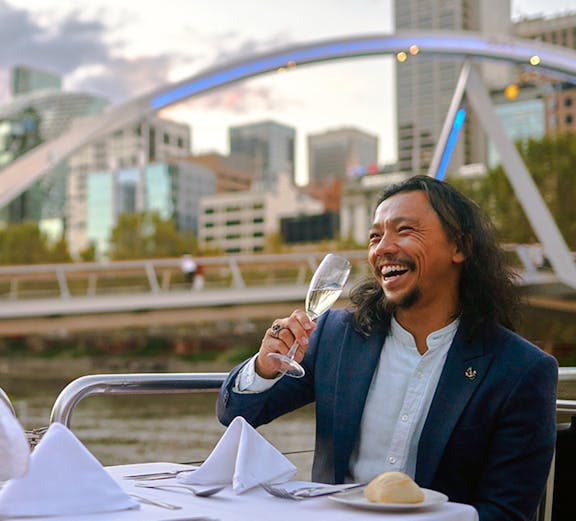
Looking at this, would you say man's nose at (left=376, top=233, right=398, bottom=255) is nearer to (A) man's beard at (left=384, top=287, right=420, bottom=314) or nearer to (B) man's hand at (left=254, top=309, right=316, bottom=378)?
(A) man's beard at (left=384, top=287, right=420, bottom=314)

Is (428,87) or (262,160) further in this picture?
(428,87)

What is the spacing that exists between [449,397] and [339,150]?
151 meters

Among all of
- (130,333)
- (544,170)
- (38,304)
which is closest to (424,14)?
(544,170)

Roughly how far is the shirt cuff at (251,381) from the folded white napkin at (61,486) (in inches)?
22.2

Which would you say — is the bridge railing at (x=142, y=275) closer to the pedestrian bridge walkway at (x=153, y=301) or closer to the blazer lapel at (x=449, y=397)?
the pedestrian bridge walkway at (x=153, y=301)

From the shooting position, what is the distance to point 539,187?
135ft

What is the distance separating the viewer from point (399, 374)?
1.96 meters

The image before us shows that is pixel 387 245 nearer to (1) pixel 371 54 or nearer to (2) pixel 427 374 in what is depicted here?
(2) pixel 427 374

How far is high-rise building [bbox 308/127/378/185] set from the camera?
150 m

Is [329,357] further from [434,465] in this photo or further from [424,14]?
[424,14]

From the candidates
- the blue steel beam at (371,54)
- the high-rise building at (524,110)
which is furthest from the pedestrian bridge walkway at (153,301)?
the high-rise building at (524,110)

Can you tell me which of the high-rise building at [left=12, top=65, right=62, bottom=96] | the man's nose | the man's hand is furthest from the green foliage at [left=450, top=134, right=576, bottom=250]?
the high-rise building at [left=12, top=65, right=62, bottom=96]

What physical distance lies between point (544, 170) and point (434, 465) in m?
41.1

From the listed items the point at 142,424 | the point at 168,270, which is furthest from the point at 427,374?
the point at 168,270
